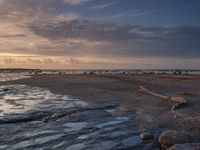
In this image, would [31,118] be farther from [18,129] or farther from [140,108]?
[140,108]

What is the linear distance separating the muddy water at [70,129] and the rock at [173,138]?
0.31 metres

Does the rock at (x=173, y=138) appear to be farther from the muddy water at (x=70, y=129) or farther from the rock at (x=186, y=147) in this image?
the rock at (x=186, y=147)

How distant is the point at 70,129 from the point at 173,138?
14.5ft

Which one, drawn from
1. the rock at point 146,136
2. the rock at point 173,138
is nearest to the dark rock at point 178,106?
the rock at point 146,136

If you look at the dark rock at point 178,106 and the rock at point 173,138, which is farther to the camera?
the dark rock at point 178,106

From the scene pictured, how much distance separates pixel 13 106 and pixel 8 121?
508 centimetres

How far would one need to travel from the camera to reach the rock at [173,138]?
10703 millimetres

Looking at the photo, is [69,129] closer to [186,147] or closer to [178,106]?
[186,147]

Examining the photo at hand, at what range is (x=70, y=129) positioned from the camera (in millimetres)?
13734

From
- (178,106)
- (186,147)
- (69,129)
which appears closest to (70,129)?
(69,129)

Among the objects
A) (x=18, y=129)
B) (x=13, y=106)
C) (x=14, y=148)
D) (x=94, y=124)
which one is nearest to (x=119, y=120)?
(x=94, y=124)

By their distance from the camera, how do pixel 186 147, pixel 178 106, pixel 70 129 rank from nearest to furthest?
pixel 186 147 < pixel 70 129 < pixel 178 106

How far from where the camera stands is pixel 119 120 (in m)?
15.3

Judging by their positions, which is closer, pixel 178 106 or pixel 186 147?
pixel 186 147
